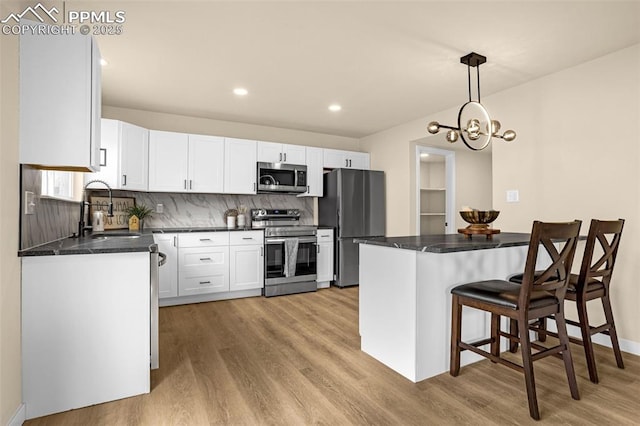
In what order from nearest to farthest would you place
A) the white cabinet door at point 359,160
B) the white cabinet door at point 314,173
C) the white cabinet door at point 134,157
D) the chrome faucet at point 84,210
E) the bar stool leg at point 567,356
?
the bar stool leg at point 567,356, the chrome faucet at point 84,210, the white cabinet door at point 134,157, the white cabinet door at point 314,173, the white cabinet door at point 359,160

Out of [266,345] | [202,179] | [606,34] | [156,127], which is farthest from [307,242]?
[606,34]

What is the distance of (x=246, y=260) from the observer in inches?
170

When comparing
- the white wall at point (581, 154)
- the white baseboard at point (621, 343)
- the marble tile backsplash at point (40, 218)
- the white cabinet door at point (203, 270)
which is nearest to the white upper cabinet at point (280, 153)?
the white cabinet door at point (203, 270)

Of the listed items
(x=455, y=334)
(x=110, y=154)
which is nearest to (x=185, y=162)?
(x=110, y=154)

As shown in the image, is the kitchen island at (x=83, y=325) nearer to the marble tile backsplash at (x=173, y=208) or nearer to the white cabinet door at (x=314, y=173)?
the marble tile backsplash at (x=173, y=208)

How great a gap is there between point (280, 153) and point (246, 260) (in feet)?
5.13

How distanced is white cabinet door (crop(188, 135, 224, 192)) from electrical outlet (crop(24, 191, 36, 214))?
2.35 m

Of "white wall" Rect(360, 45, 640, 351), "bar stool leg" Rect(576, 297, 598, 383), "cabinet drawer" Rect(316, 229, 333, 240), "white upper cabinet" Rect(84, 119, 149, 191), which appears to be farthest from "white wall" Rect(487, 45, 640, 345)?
"white upper cabinet" Rect(84, 119, 149, 191)

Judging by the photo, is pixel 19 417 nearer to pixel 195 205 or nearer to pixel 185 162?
pixel 185 162

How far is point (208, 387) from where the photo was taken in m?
2.08

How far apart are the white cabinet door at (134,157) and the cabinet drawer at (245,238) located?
1158 millimetres

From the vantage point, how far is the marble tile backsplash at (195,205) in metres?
4.40

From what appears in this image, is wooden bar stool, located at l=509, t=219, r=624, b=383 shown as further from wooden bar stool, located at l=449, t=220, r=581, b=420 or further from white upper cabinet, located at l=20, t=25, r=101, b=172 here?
white upper cabinet, located at l=20, t=25, r=101, b=172

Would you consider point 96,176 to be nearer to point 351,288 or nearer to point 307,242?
point 307,242
